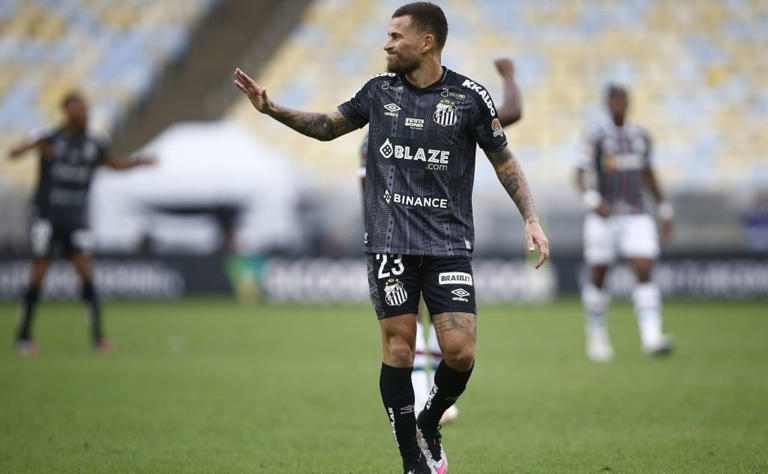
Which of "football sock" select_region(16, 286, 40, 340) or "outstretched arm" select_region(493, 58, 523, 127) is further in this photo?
"football sock" select_region(16, 286, 40, 340)

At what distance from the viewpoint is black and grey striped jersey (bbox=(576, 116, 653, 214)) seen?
12758 mm

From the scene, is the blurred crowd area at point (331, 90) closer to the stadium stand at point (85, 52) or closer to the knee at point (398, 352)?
the stadium stand at point (85, 52)

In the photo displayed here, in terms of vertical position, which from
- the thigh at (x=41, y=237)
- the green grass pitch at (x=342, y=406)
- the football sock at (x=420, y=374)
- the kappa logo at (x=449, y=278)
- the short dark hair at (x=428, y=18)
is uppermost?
the short dark hair at (x=428, y=18)

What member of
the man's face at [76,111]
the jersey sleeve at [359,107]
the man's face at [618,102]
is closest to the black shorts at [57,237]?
the man's face at [76,111]

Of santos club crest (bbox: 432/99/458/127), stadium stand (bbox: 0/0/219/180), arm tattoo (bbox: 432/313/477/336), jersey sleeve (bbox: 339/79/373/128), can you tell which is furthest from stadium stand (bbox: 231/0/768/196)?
arm tattoo (bbox: 432/313/477/336)

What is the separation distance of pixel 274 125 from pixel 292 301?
9896mm

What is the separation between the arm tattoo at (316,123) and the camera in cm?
584

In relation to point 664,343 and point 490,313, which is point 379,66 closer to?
point 490,313

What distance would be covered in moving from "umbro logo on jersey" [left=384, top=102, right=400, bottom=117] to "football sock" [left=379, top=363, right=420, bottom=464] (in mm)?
1266

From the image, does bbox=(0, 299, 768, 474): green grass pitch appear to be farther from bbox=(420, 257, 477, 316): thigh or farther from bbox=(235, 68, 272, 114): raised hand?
bbox=(235, 68, 272, 114): raised hand

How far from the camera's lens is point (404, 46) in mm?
5715

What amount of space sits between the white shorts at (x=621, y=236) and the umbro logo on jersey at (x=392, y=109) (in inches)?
293

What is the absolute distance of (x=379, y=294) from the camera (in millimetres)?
5719

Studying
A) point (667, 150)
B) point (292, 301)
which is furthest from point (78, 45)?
point (667, 150)
